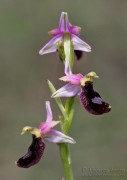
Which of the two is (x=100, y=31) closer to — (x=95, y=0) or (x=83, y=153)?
(x=95, y=0)

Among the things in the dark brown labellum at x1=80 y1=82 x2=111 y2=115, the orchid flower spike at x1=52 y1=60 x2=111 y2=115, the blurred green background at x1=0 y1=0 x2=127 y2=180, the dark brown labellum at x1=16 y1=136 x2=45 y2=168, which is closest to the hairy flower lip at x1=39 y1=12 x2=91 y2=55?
the orchid flower spike at x1=52 y1=60 x2=111 y2=115

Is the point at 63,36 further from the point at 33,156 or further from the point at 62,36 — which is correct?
the point at 33,156

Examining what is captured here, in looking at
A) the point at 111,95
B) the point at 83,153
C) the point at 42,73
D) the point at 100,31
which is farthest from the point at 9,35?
the point at 83,153

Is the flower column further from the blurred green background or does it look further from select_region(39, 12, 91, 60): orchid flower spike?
the blurred green background

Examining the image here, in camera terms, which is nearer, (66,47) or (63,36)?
(66,47)

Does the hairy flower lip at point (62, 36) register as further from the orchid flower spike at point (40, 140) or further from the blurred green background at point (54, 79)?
the blurred green background at point (54, 79)

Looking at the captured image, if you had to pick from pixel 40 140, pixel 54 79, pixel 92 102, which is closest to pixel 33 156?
pixel 40 140
